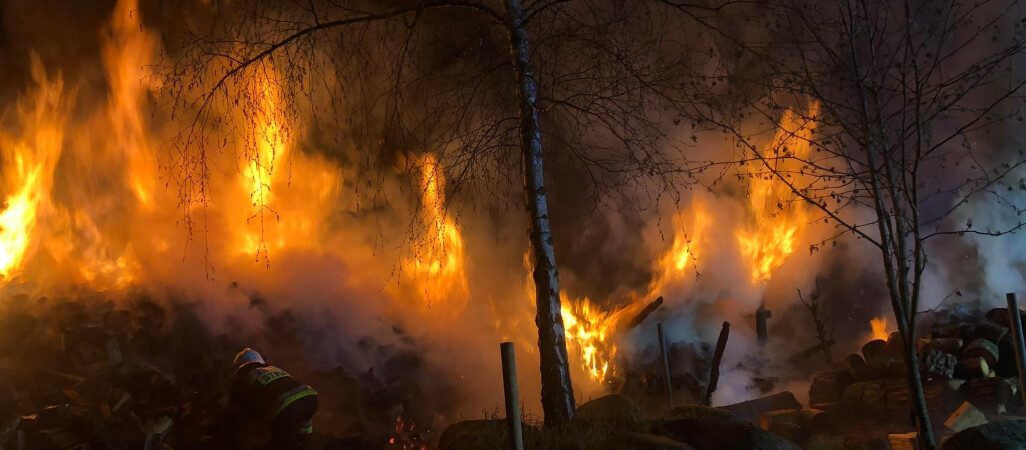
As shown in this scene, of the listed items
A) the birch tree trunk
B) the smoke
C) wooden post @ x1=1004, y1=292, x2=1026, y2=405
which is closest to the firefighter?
the birch tree trunk

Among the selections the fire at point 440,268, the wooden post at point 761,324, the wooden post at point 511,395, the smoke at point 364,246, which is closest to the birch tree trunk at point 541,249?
the smoke at point 364,246

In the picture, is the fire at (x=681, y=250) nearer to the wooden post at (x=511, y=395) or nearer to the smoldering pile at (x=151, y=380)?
the smoldering pile at (x=151, y=380)

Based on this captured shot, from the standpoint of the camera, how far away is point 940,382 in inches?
408

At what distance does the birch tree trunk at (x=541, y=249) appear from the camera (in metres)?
7.30

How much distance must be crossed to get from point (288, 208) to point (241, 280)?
221cm

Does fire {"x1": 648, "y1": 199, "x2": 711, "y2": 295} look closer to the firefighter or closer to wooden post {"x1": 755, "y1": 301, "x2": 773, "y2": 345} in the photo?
wooden post {"x1": 755, "y1": 301, "x2": 773, "y2": 345}

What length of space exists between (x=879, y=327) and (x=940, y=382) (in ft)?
33.1

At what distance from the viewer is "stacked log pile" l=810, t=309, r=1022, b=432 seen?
10.1 m

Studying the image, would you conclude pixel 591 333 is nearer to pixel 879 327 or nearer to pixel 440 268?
pixel 440 268

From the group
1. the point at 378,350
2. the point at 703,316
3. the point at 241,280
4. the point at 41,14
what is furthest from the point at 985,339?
the point at 41,14

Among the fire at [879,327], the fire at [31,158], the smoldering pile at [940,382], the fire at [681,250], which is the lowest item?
the smoldering pile at [940,382]

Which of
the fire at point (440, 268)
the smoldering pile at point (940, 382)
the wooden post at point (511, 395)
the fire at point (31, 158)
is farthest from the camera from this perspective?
the fire at point (440, 268)

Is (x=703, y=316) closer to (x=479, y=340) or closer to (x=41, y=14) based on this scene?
(x=479, y=340)

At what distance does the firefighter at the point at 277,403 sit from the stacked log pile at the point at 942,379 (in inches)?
332
